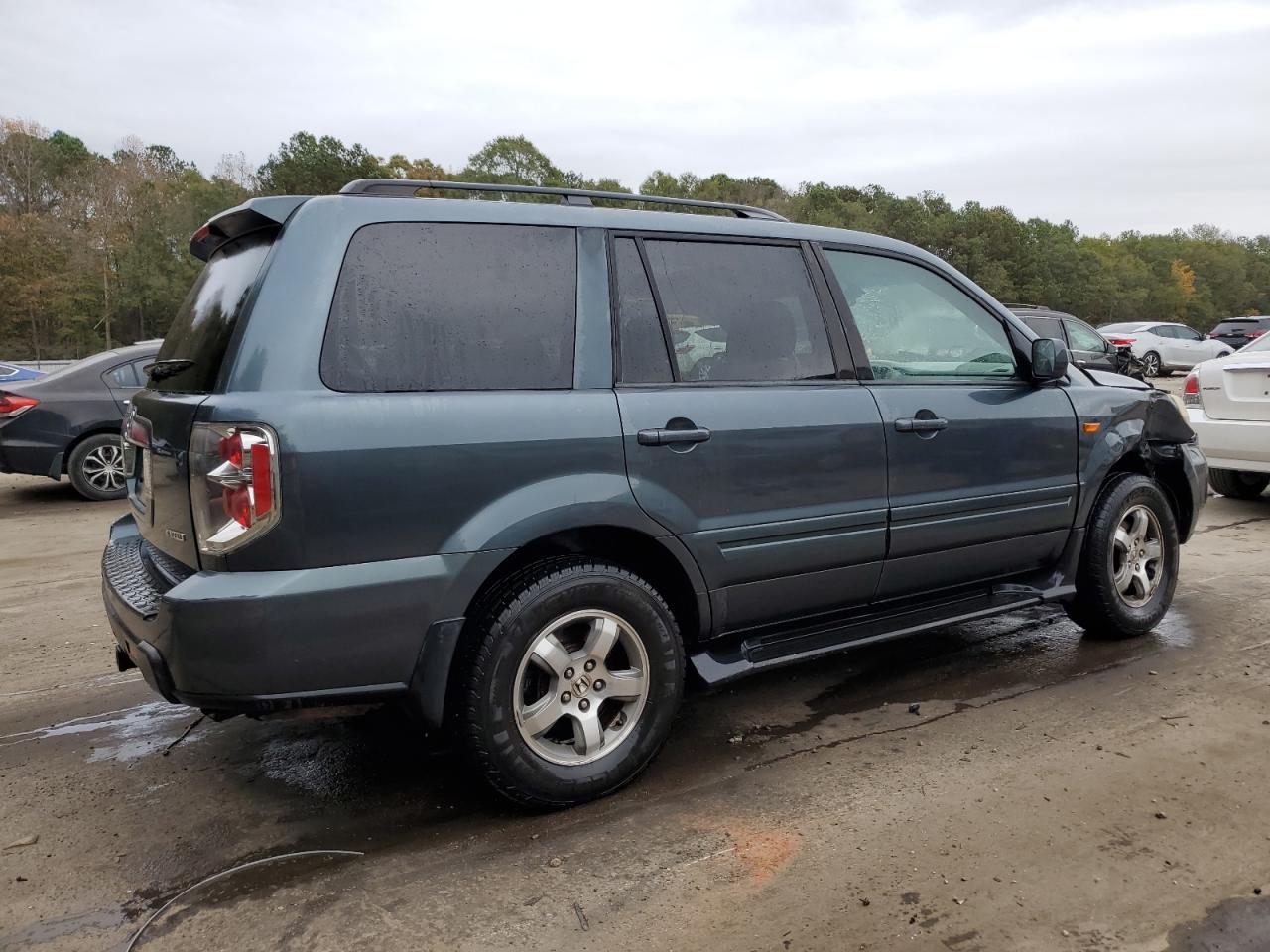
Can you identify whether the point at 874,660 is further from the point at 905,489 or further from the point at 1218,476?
the point at 1218,476

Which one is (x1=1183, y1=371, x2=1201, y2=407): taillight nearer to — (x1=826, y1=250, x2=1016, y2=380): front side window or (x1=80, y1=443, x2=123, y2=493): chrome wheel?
(x1=826, y1=250, x2=1016, y2=380): front side window

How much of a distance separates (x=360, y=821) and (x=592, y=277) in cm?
188

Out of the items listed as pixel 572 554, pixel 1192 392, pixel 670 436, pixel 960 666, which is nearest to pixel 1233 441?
pixel 1192 392

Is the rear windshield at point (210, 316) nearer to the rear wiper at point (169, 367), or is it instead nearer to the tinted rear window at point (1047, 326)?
the rear wiper at point (169, 367)

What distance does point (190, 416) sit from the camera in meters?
2.54

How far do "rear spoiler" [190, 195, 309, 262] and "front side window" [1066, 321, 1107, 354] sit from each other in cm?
1373

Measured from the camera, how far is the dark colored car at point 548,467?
2.50 m

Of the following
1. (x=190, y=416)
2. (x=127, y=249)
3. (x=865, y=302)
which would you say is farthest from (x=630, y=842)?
(x=127, y=249)

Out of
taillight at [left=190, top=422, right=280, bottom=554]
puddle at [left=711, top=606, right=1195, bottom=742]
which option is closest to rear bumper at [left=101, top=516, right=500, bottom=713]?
taillight at [left=190, top=422, right=280, bottom=554]

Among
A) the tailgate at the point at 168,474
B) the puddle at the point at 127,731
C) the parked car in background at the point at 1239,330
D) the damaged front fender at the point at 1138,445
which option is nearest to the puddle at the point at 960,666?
the damaged front fender at the point at 1138,445

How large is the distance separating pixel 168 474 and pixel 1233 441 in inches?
304

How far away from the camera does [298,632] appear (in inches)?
97.0

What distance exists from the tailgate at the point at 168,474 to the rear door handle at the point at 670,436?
128 centimetres

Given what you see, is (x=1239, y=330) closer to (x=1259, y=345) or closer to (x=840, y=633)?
(x=1259, y=345)
